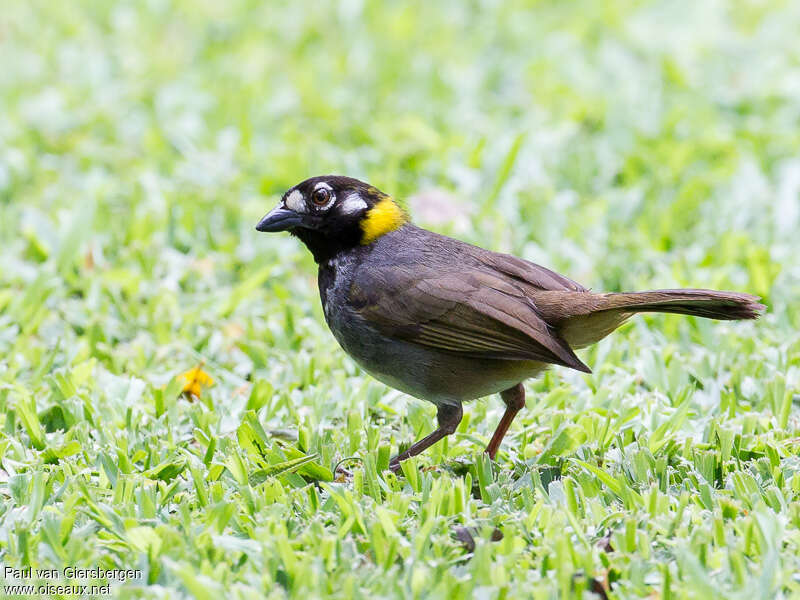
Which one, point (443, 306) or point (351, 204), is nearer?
point (443, 306)

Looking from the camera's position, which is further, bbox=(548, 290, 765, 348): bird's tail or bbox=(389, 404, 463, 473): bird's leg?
bbox=(389, 404, 463, 473): bird's leg

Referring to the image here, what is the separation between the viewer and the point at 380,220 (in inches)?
192

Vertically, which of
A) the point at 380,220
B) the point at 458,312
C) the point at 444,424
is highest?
the point at 380,220

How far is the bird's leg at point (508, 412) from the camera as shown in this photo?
463cm

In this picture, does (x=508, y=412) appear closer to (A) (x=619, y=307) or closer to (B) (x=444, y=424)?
(B) (x=444, y=424)

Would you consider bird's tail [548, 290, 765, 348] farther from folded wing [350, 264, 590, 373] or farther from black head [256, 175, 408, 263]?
black head [256, 175, 408, 263]

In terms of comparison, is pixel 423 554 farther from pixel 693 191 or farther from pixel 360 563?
pixel 693 191

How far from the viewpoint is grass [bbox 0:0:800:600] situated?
3662 millimetres

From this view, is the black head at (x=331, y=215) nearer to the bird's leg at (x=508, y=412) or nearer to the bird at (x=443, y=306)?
the bird at (x=443, y=306)

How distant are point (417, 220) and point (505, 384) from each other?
8.76 feet

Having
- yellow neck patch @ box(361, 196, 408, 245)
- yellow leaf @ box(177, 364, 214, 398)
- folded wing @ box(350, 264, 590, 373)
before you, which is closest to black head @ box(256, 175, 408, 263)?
yellow neck patch @ box(361, 196, 408, 245)

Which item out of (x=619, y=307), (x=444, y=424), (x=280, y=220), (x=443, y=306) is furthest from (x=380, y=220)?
(x=619, y=307)

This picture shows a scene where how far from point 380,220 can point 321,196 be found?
0.27 metres

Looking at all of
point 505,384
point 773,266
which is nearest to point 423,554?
point 505,384
